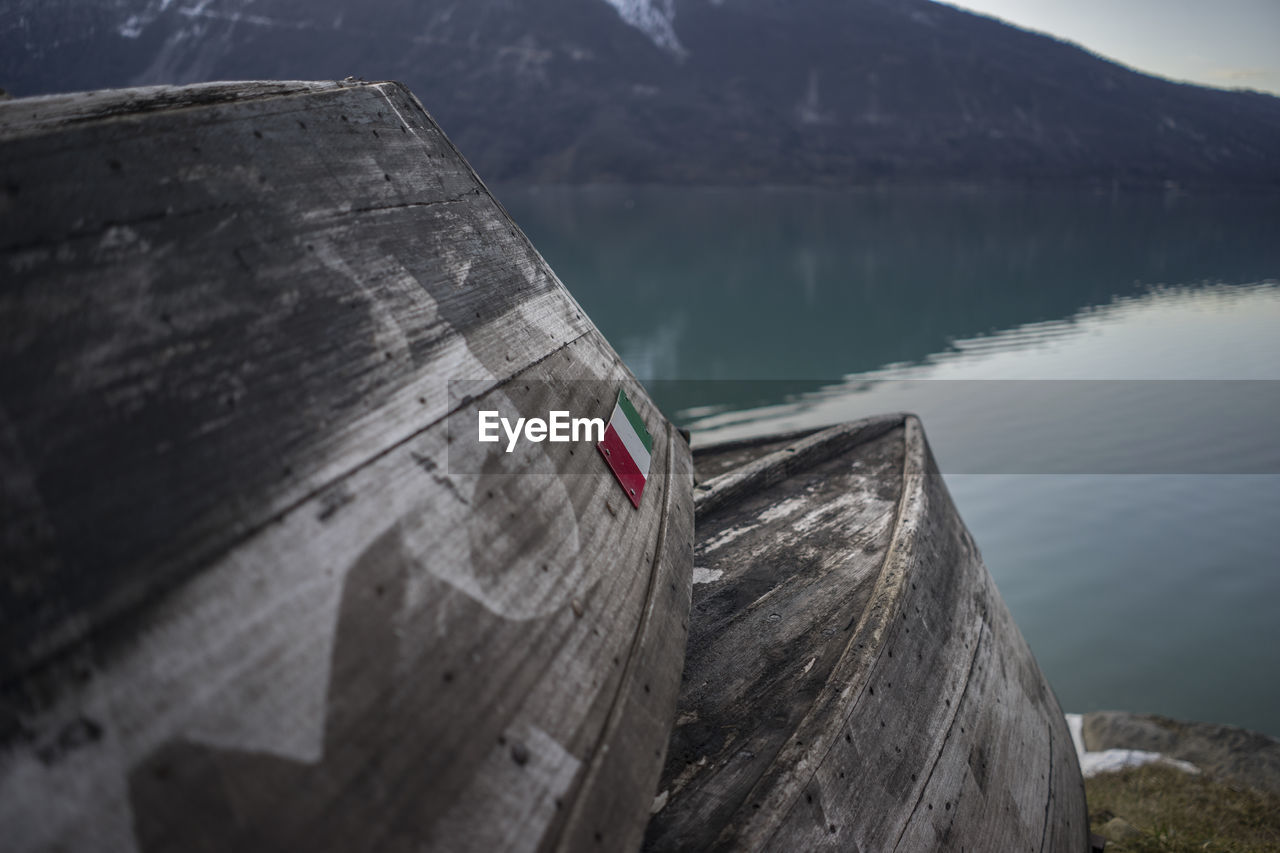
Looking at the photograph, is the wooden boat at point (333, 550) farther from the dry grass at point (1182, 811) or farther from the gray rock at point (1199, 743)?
the gray rock at point (1199, 743)

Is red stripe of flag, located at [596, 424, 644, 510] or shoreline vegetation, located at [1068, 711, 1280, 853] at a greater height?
red stripe of flag, located at [596, 424, 644, 510]

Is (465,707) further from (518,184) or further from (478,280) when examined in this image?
(518,184)

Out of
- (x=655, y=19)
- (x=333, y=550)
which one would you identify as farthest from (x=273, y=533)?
(x=655, y=19)

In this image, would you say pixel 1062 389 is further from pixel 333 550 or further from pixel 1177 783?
pixel 333 550

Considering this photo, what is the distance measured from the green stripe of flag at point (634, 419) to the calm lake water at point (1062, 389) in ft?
16.1

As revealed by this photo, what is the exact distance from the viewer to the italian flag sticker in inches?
72.7

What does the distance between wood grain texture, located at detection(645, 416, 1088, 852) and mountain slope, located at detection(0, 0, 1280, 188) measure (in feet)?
234

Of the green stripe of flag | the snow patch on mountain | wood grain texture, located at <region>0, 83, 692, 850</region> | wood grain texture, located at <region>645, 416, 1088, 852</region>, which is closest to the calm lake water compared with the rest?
wood grain texture, located at <region>645, 416, 1088, 852</region>

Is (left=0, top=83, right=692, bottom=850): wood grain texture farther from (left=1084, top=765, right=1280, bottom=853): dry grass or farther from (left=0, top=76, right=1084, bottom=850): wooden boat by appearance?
(left=1084, top=765, right=1280, bottom=853): dry grass

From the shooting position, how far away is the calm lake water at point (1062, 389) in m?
6.28

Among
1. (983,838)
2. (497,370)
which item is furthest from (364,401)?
(983,838)

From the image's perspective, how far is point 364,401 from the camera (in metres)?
1.25

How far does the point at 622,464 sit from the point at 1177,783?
4.32 metres

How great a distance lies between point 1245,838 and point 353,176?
15.4ft
